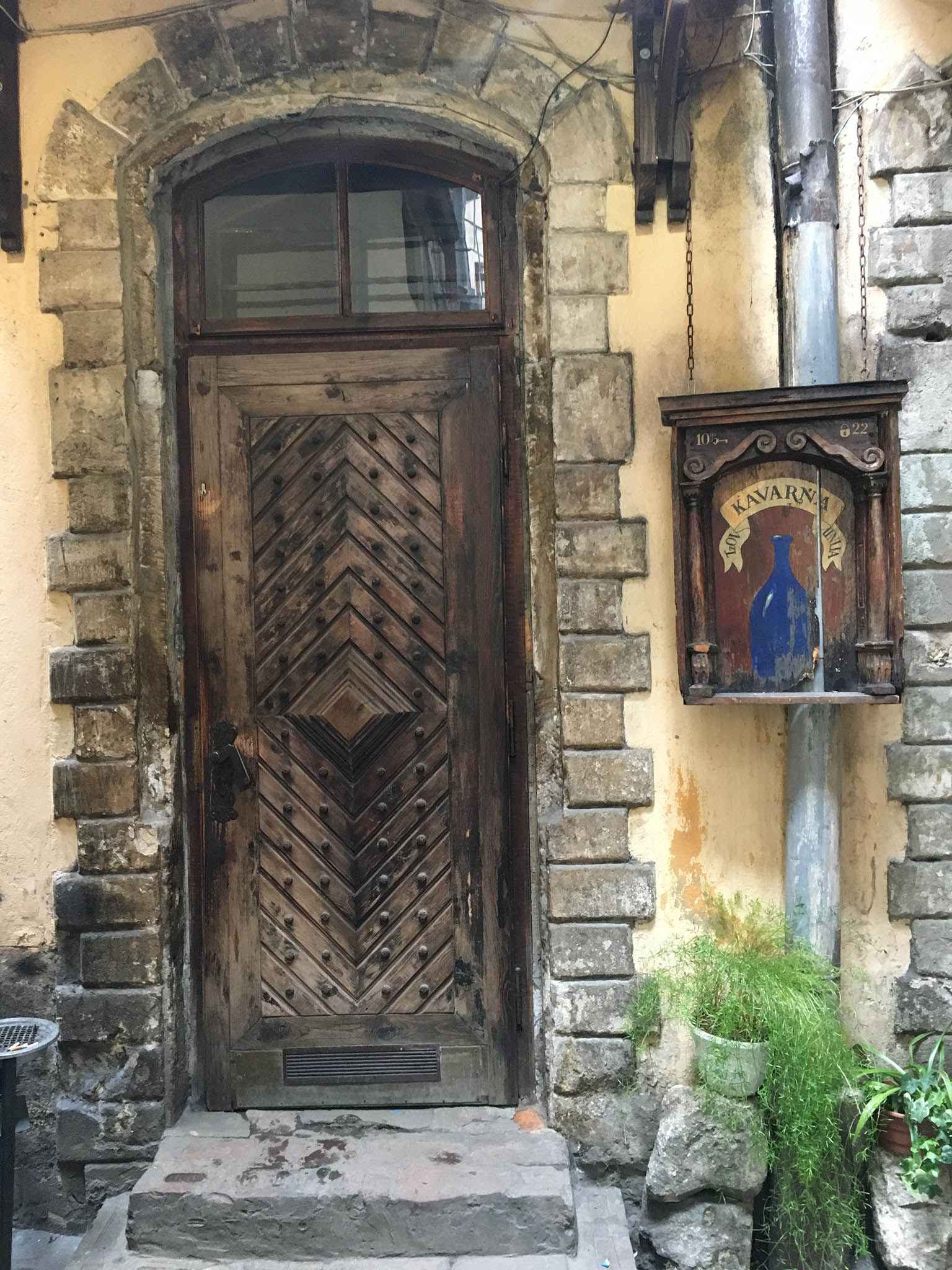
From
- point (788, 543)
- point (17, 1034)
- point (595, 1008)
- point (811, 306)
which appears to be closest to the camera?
point (17, 1034)

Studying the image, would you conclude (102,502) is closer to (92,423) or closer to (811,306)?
(92,423)

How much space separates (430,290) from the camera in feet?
10.9

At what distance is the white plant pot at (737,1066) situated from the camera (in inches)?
107

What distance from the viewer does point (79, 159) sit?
10.2 feet

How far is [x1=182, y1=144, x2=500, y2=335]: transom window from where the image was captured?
3314mm

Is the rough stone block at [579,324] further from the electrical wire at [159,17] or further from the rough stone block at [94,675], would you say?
the rough stone block at [94,675]

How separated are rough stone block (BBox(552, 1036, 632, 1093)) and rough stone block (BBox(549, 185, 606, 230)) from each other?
276 centimetres

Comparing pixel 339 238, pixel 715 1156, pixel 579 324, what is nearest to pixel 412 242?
pixel 339 238

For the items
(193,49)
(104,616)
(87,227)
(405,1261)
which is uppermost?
(193,49)

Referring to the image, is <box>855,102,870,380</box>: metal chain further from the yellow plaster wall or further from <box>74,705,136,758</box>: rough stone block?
<box>74,705,136,758</box>: rough stone block

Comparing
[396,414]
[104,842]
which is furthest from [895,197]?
[104,842]

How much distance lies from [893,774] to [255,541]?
2.35 m

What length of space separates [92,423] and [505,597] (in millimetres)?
1550

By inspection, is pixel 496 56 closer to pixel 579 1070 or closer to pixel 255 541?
pixel 255 541
